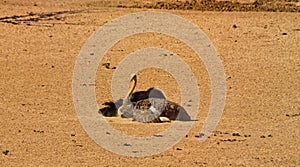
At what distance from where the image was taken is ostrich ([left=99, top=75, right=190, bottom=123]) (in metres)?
8.98

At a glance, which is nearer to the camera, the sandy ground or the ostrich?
the sandy ground

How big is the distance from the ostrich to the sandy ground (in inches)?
6.1

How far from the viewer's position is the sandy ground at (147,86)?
7777mm

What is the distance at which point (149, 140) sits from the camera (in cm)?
822

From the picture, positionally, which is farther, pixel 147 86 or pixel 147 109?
Answer: pixel 147 86

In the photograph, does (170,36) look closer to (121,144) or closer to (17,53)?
(17,53)

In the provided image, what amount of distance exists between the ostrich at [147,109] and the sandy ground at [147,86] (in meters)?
0.16

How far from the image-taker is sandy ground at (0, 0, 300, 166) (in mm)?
7777

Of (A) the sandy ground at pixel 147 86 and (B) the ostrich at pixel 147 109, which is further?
(B) the ostrich at pixel 147 109

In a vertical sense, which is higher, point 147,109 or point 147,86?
point 147,86

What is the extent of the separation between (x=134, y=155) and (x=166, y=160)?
0.31m

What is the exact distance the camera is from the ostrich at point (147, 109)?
898 centimetres

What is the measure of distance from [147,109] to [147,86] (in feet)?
5.11

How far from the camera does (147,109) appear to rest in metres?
9.03
